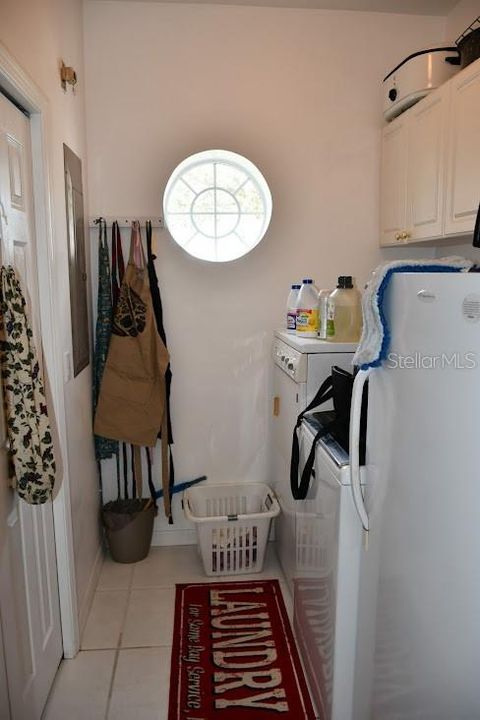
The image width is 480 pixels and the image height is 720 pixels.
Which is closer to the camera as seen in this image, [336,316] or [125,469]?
[336,316]

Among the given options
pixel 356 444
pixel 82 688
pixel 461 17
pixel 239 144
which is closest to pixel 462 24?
pixel 461 17

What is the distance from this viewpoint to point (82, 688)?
1930 mm

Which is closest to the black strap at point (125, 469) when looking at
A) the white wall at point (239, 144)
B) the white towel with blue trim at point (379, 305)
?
the white wall at point (239, 144)

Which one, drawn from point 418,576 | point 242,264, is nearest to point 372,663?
point 418,576

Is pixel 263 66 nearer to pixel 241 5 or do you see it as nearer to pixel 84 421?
pixel 241 5

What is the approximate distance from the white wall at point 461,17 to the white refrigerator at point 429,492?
6.07 ft

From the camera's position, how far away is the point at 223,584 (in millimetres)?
2600

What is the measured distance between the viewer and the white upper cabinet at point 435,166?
77.5 inches

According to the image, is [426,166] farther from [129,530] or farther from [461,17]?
[129,530]

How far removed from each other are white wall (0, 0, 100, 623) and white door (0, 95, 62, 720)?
7.0 inches

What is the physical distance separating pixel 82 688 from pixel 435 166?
241 centimetres

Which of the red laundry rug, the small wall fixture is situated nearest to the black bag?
the red laundry rug

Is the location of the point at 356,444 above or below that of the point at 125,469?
above

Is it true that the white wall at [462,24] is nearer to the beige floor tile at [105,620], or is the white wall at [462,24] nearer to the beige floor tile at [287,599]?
the beige floor tile at [287,599]
